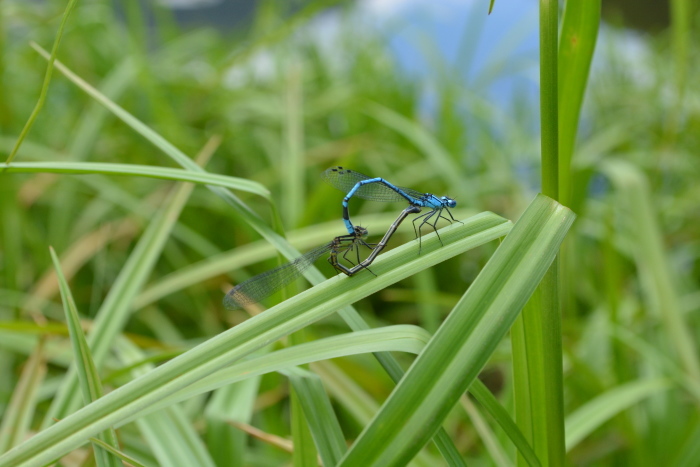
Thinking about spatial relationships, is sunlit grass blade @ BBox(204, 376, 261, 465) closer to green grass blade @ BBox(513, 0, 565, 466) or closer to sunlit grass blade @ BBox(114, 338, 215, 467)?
sunlit grass blade @ BBox(114, 338, 215, 467)

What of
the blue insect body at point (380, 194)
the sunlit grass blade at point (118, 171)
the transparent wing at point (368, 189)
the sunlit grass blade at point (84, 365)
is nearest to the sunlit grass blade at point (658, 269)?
the blue insect body at point (380, 194)

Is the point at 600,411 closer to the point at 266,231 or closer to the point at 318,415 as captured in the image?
the point at 318,415

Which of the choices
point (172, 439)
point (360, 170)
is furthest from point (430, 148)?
point (172, 439)

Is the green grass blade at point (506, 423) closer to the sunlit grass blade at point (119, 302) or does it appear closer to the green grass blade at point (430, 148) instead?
the sunlit grass blade at point (119, 302)

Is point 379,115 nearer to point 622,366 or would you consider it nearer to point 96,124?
point 96,124

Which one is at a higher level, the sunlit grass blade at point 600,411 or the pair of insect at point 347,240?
the pair of insect at point 347,240

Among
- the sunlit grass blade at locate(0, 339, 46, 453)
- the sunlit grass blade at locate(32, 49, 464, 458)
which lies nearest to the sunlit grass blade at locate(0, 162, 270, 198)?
the sunlit grass blade at locate(32, 49, 464, 458)
